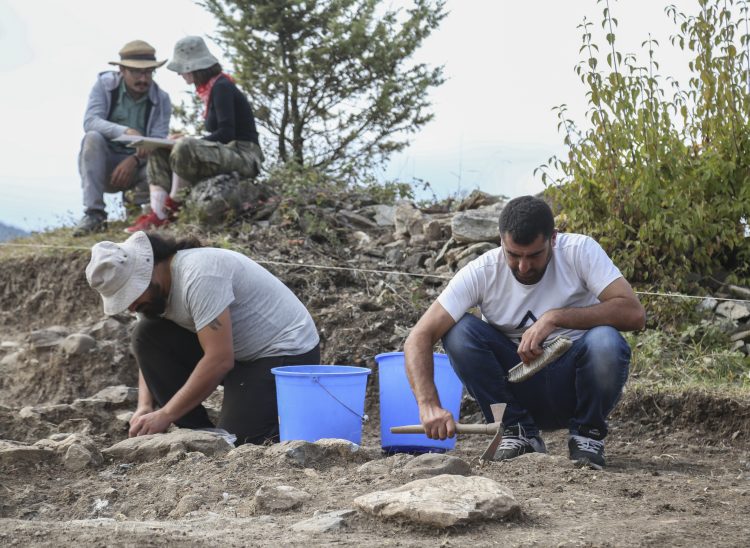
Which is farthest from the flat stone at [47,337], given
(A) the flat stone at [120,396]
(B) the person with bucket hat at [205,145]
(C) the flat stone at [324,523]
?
(C) the flat stone at [324,523]

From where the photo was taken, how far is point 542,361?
10.8ft

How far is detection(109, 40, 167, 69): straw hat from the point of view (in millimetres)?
7531

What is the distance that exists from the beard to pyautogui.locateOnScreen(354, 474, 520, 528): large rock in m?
1.60

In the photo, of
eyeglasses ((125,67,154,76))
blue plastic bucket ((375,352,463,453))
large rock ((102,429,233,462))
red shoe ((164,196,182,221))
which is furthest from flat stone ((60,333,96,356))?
blue plastic bucket ((375,352,463,453))

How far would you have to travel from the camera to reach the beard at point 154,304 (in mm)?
3816

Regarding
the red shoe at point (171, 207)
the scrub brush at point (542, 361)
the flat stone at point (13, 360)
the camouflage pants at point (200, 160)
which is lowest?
the flat stone at point (13, 360)

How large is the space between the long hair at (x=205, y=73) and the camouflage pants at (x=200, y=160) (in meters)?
0.46

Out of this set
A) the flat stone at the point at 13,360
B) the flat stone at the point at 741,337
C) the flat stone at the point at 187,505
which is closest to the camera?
the flat stone at the point at 187,505

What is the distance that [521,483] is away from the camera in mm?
2959

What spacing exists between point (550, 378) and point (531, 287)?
1.21 feet

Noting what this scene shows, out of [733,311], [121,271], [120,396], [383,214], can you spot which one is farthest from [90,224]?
[733,311]

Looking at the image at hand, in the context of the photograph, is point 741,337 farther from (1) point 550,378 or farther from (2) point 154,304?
(2) point 154,304

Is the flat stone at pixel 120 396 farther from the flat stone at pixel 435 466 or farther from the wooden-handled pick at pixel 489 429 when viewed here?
the flat stone at pixel 435 466

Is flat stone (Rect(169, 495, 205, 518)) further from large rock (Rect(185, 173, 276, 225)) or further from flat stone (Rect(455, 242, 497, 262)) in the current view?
large rock (Rect(185, 173, 276, 225))
